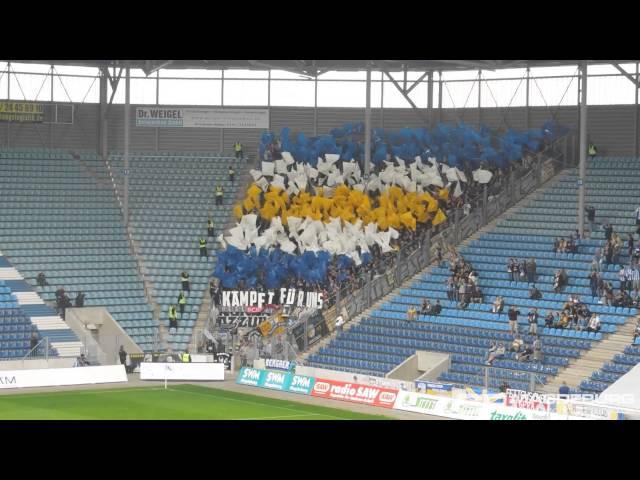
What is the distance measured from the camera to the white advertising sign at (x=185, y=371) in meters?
40.6

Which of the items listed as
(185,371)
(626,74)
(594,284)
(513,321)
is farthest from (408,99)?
(185,371)

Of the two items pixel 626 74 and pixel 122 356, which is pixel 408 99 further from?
pixel 122 356

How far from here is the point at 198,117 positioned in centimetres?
5400

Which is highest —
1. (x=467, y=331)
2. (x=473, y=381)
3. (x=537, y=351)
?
(x=467, y=331)

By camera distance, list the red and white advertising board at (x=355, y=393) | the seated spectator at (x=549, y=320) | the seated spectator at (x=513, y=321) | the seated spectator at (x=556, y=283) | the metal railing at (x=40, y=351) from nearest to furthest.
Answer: the red and white advertising board at (x=355, y=393), the seated spectator at (x=549, y=320), the seated spectator at (x=513, y=321), the seated spectator at (x=556, y=283), the metal railing at (x=40, y=351)

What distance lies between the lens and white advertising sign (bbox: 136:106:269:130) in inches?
2117

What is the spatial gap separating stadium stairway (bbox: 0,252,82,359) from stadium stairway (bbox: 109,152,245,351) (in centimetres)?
435

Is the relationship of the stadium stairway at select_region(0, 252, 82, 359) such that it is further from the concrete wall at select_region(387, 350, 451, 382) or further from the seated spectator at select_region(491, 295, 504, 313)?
the seated spectator at select_region(491, 295, 504, 313)

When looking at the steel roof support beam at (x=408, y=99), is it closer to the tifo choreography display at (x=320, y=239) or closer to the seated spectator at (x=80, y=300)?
the tifo choreography display at (x=320, y=239)

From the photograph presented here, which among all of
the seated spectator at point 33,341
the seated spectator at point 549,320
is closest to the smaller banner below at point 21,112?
the seated spectator at point 33,341

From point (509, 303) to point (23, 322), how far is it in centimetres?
1645

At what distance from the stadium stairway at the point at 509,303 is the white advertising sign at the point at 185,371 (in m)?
3.30

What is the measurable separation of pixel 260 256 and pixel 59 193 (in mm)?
9221
